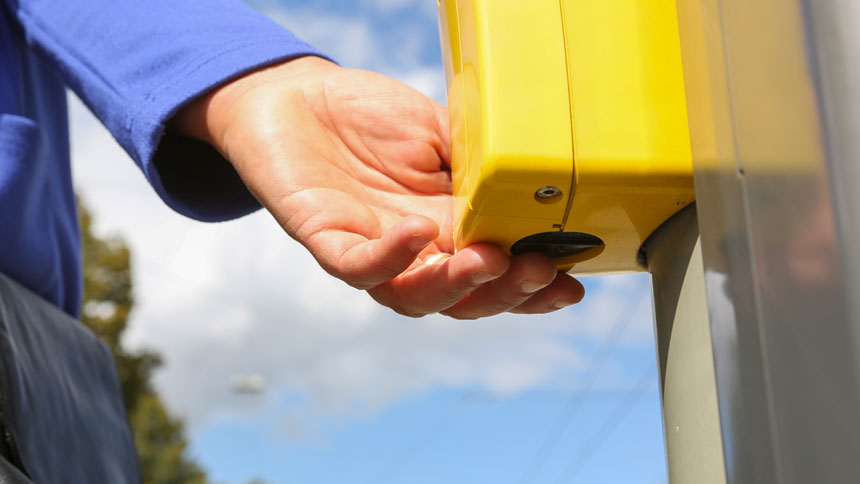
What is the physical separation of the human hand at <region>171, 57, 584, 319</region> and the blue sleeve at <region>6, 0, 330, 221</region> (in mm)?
30

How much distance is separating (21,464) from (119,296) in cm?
893

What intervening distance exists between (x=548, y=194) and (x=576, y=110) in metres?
0.06

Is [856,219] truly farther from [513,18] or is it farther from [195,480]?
[195,480]

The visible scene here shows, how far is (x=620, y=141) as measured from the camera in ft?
1.84

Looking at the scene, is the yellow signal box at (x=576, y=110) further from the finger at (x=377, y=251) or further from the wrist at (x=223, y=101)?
the wrist at (x=223, y=101)

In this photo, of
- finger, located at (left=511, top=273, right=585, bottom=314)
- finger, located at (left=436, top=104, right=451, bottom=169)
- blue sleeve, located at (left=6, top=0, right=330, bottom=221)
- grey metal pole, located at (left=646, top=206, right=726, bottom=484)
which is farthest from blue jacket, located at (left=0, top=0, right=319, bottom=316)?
grey metal pole, located at (left=646, top=206, right=726, bottom=484)

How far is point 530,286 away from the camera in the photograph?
2.33ft

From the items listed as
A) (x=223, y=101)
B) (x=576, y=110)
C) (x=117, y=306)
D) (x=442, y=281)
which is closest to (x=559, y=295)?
(x=442, y=281)

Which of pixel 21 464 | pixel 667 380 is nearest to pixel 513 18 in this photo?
pixel 667 380

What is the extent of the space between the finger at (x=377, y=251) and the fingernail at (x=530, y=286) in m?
0.08

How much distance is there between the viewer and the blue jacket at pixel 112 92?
97 centimetres

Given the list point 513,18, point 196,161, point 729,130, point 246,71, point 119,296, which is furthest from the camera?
point 119,296

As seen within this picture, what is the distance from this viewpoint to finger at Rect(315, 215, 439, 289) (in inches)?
26.7

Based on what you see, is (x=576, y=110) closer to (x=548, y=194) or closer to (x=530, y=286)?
(x=548, y=194)
